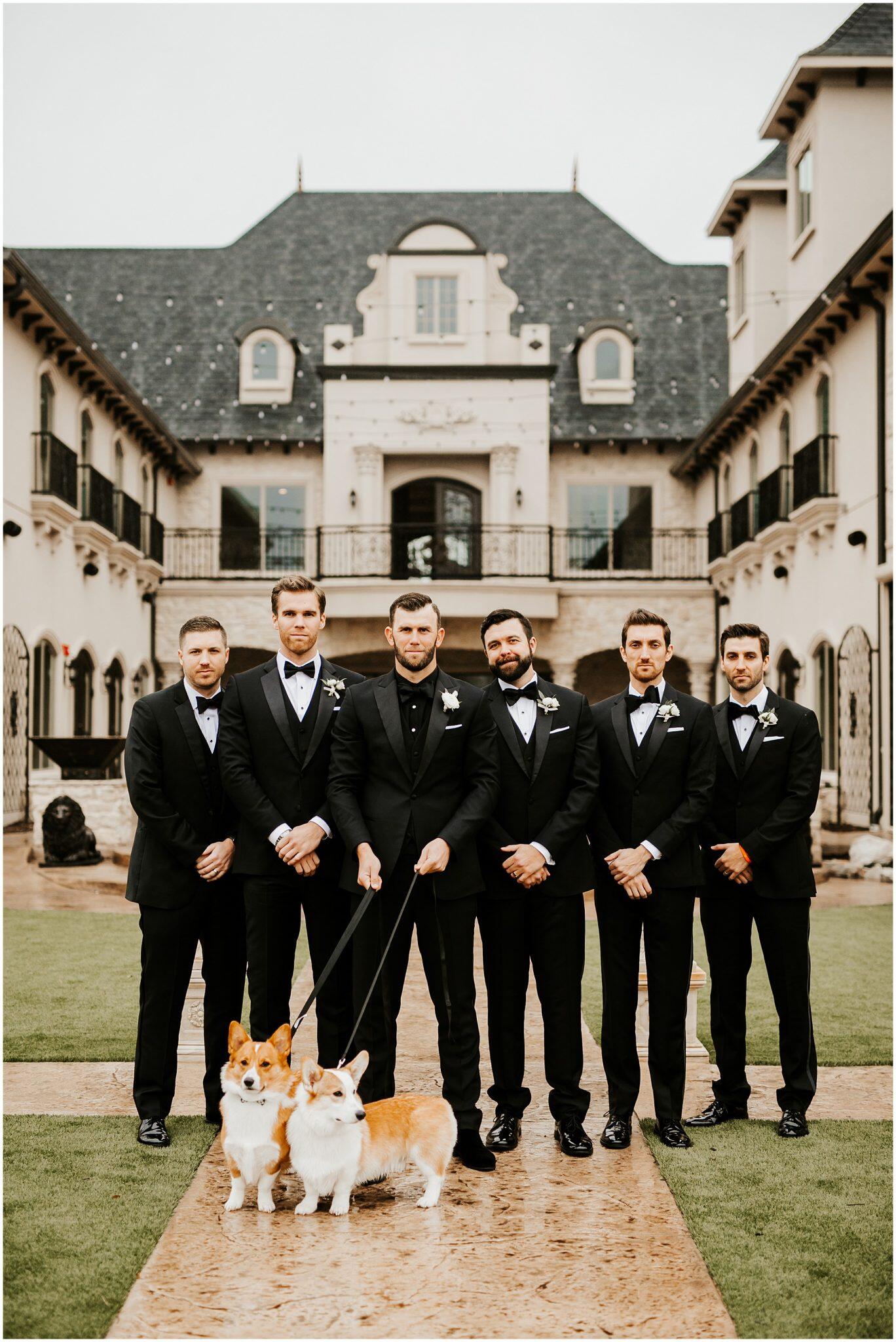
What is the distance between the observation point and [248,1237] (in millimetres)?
4199

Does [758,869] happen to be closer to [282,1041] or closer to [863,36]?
[282,1041]

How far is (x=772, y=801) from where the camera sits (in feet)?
18.4

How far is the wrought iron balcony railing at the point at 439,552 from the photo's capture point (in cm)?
2600

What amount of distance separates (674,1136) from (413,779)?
5.85ft

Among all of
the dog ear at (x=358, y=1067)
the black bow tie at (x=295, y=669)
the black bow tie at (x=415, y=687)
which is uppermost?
the black bow tie at (x=295, y=669)

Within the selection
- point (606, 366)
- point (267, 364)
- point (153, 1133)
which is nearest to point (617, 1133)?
point (153, 1133)

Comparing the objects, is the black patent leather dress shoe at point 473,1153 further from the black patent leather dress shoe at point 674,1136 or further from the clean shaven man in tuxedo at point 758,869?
the clean shaven man in tuxedo at point 758,869

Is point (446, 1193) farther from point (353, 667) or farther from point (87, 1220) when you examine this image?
point (353, 667)

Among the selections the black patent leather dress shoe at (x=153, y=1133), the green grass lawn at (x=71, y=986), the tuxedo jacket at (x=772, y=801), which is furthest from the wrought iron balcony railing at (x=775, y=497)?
the black patent leather dress shoe at (x=153, y=1133)

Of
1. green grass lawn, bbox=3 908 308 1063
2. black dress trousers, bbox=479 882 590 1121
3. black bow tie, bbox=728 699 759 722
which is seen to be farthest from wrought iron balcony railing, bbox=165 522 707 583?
black dress trousers, bbox=479 882 590 1121

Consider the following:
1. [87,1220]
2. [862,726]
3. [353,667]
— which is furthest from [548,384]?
[87,1220]

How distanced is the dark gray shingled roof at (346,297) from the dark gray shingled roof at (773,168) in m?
5.22

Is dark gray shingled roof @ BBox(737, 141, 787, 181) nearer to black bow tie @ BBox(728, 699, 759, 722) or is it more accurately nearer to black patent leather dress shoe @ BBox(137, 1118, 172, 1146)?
black bow tie @ BBox(728, 699, 759, 722)

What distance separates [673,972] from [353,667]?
22.4 m
